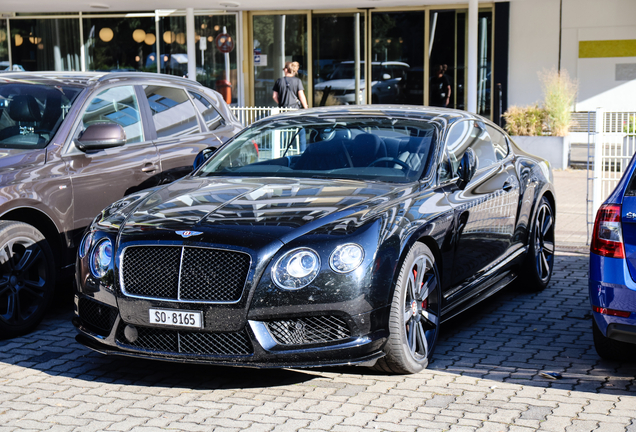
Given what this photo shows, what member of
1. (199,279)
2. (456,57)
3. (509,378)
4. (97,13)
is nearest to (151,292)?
(199,279)

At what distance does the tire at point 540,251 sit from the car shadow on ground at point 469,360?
1.69 feet

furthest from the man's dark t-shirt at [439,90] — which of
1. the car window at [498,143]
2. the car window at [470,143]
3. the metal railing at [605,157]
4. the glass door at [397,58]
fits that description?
the car window at [470,143]

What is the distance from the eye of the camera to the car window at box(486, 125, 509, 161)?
668 centimetres

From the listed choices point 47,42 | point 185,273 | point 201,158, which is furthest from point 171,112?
point 47,42

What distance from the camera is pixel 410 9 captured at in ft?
68.7

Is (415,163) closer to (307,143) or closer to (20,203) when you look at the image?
(307,143)

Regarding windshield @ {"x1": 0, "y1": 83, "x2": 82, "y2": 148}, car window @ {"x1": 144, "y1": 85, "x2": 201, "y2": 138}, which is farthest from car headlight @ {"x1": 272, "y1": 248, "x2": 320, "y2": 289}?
car window @ {"x1": 144, "y1": 85, "x2": 201, "y2": 138}

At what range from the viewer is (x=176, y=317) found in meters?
4.35

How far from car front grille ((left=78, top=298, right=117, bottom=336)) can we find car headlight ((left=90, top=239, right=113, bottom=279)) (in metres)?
0.19

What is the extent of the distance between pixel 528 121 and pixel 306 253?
13.1 m

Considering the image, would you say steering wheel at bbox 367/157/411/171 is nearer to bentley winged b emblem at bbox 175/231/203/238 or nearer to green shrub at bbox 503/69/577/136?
bentley winged b emblem at bbox 175/231/203/238

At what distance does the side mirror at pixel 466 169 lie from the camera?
18.3 ft

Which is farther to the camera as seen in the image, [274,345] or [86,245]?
[86,245]

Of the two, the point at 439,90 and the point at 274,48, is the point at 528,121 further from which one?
the point at 274,48
